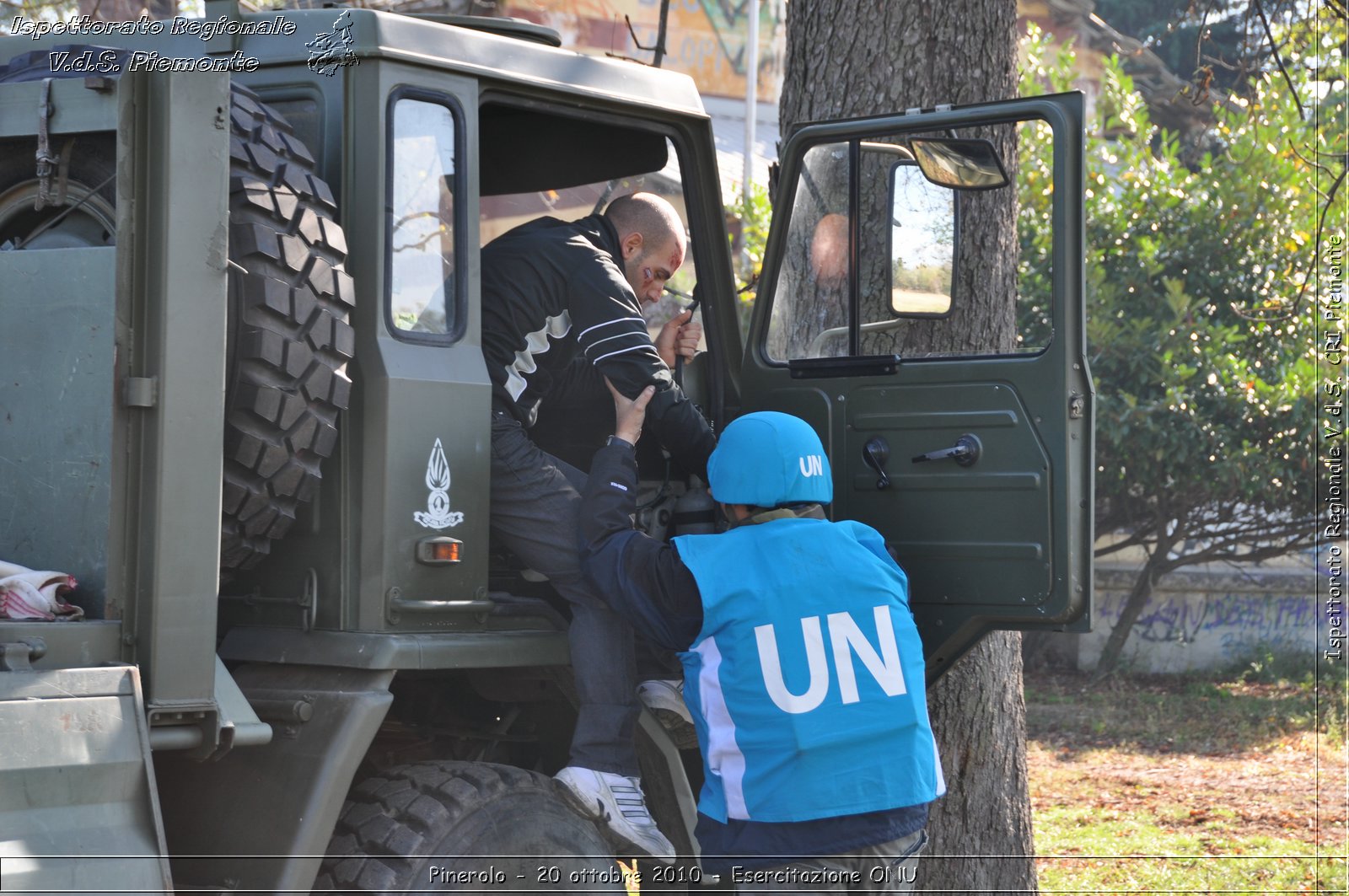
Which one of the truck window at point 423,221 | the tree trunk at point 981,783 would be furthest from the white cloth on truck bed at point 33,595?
the tree trunk at point 981,783

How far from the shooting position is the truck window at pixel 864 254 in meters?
4.20

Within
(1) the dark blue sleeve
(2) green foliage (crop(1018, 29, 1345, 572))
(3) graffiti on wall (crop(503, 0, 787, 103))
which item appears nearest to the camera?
(1) the dark blue sleeve

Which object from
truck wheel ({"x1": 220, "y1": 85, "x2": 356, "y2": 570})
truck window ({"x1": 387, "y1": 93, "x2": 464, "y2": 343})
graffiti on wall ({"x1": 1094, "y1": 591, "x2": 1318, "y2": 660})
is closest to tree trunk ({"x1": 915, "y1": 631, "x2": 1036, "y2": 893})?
truck window ({"x1": 387, "y1": 93, "x2": 464, "y2": 343})

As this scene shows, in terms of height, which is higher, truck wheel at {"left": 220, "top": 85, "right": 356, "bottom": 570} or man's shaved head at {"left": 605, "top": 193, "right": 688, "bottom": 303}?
man's shaved head at {"left": 605, "top": 193, "right": 688, "bottom": 303}

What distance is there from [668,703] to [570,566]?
1.58ft

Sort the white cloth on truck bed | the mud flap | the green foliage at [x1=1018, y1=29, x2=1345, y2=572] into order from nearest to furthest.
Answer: the mud flap → the white cloth on truck bed → the green foliage at [x1=1018, y1=29, x2=1345, y2=572]

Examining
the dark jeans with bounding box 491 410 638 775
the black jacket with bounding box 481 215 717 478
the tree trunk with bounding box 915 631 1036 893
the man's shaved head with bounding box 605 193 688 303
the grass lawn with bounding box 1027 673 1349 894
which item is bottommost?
the grass lawn with bounding box 1027 673 1349 894

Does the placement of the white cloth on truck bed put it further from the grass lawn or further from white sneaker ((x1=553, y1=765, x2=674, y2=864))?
the grass lawn

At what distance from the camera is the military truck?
3080 mm

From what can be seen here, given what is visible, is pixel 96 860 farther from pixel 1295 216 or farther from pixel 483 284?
pixel 1295 216

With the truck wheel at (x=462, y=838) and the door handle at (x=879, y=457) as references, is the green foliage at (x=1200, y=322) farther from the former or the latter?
the truck wheel at (x=462, y=838)

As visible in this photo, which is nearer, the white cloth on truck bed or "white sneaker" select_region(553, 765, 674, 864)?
the white cloth on truck bed

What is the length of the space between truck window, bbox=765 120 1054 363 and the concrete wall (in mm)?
9292

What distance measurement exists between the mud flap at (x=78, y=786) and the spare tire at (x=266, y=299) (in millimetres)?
548
